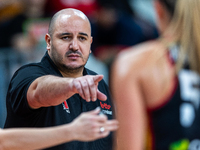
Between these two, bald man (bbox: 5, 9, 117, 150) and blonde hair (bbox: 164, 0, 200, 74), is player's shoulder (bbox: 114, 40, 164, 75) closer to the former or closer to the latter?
blonde hair (bbox: 164, 0, 200, 74)

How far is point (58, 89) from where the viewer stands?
2.73 ft

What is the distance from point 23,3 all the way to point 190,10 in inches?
32.5

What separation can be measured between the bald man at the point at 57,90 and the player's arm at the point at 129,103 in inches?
10.1

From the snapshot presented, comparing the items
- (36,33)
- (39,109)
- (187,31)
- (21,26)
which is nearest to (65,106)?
(39,109)

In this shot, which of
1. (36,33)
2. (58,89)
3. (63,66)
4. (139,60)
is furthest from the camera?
(139,60)

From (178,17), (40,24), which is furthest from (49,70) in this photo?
(178,17)

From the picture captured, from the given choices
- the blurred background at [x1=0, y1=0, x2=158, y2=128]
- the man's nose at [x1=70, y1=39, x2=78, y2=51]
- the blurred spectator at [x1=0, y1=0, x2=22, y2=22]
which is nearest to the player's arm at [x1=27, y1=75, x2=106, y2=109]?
the man's nose at [x1=70, y1=39, x2=78, y2=51]

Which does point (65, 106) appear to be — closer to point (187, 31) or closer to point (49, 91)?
point (49, 91)

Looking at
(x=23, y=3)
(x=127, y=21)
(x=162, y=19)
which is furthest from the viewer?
(x=127, y=21)

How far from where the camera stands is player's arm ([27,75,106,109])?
30.9 inches

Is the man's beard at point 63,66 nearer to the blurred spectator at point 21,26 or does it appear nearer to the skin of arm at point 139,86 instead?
the skin of arm at point 139,86

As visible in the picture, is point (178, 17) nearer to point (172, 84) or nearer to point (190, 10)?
point (190, 10)

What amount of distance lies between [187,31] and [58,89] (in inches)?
29.4

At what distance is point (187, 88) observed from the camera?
4.47ft
